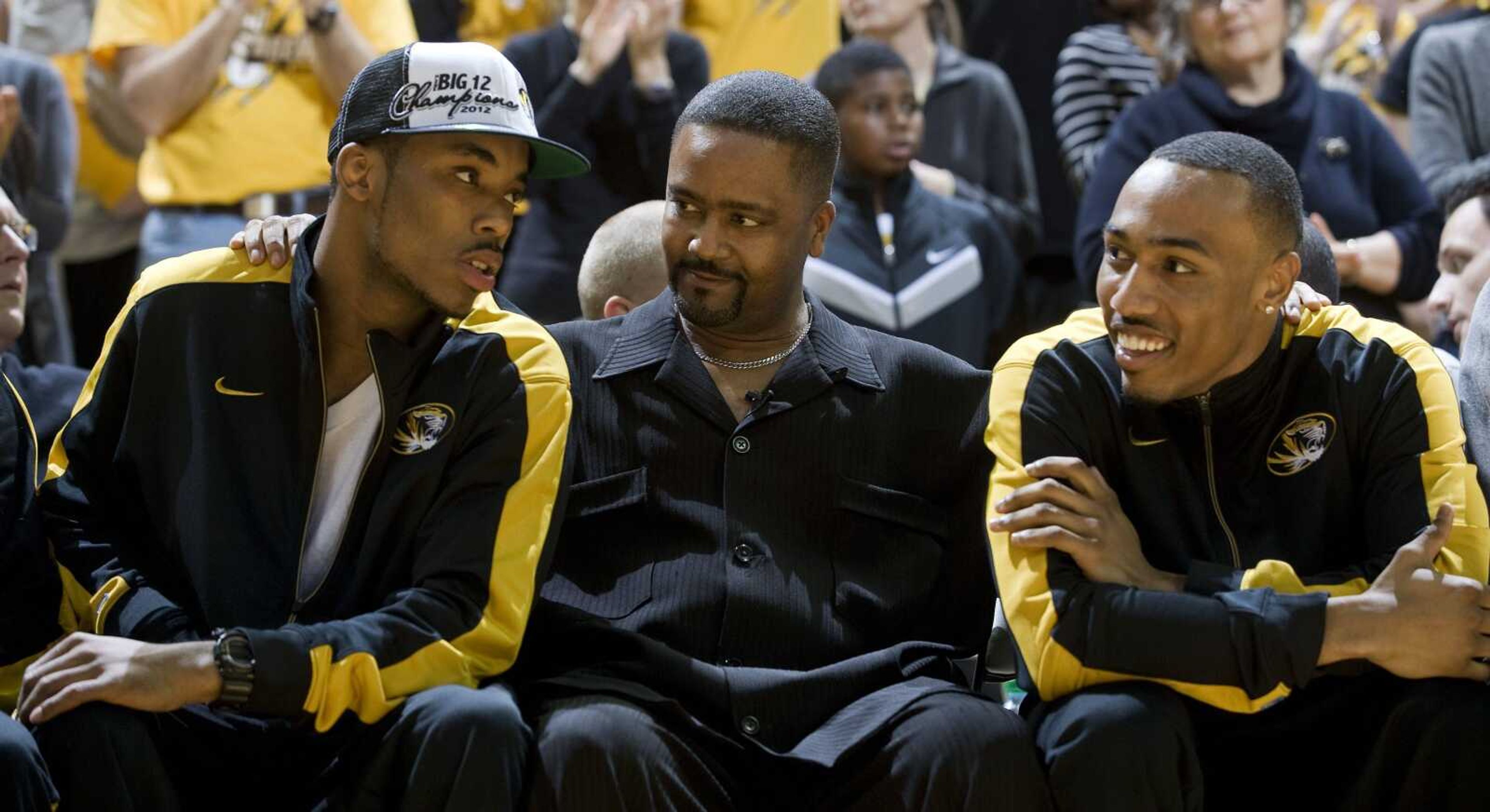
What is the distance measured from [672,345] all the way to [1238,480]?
1124 millimetres

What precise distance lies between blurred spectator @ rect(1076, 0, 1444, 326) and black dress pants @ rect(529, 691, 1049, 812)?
2.30 meters

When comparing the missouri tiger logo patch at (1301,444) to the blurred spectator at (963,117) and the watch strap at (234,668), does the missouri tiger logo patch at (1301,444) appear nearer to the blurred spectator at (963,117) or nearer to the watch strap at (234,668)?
the watch strap at (234,668)

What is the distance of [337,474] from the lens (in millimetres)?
3432

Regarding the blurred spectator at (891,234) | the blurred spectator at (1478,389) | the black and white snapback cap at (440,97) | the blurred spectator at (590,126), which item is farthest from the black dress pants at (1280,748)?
the blurred spectator at (590,126)

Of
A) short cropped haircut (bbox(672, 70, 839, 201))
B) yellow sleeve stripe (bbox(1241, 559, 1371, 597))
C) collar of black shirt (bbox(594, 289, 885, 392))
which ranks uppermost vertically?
short cropped haircut (bbox(672, 70, 839, 201))

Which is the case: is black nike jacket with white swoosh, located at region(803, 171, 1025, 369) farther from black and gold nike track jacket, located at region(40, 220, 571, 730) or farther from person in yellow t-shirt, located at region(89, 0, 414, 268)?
black and gold nike track jacket, located at region(40, 220, 571, 730)

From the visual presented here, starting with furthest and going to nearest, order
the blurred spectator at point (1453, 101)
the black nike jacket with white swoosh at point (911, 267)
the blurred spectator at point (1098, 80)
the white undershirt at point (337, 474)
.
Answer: the blurred spectator at point (1098, 80) < the blurred spectator at point (1453, 101) < the black nike jacket with white swoosh at point (911, 267) < the white undershirt at point (337, 474)

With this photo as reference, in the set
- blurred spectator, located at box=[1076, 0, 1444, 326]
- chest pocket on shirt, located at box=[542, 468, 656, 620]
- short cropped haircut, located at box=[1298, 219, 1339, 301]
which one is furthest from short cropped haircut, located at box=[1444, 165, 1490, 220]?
chest pocket on shirt, located at box=[542, 468, 656, 620]

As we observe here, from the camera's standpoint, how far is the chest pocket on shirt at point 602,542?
11.5 ft

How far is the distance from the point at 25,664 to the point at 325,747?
57 centimetres

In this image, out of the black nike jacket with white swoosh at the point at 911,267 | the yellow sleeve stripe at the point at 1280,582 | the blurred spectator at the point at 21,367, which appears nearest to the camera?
the yellow sleeve stripe at the point at 1280,582

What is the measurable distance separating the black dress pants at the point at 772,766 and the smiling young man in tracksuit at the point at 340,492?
0.11 metres

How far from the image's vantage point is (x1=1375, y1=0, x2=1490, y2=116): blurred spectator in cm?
598

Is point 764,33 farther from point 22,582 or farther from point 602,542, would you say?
point 22,582
